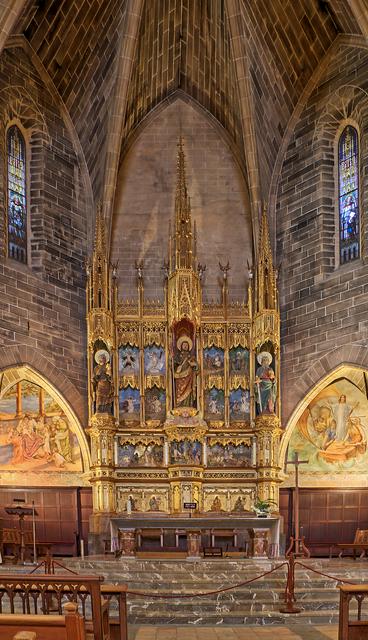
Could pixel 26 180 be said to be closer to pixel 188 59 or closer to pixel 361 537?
pixel 188 59

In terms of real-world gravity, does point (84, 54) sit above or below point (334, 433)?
above

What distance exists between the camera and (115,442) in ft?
72.6

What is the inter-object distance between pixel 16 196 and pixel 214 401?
735 centimetres

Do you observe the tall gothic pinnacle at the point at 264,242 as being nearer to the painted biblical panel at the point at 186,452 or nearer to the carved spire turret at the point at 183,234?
the carved spire turret at the point at 183,234

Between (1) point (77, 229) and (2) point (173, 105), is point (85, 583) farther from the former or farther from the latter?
(2) point (173, 105)

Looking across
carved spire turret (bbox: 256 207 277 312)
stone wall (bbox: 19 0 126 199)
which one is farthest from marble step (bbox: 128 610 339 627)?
stone wall (bbox: 19 0 126 199)

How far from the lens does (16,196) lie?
22.7 metres

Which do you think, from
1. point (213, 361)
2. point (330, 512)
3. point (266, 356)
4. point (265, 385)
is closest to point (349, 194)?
point (266, 356)

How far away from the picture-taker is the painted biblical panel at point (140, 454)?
2217cm

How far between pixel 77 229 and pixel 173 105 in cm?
480

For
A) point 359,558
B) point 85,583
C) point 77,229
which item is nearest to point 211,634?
point 85,583

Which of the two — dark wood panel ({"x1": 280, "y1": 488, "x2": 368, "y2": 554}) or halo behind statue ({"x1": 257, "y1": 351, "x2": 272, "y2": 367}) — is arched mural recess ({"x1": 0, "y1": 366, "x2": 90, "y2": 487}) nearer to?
halo behind statue ({"x1": 257, "y1": 351, "x2": 272, "y2": 367})

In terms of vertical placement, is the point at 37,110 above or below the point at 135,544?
above

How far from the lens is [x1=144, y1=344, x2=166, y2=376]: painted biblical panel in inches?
885
